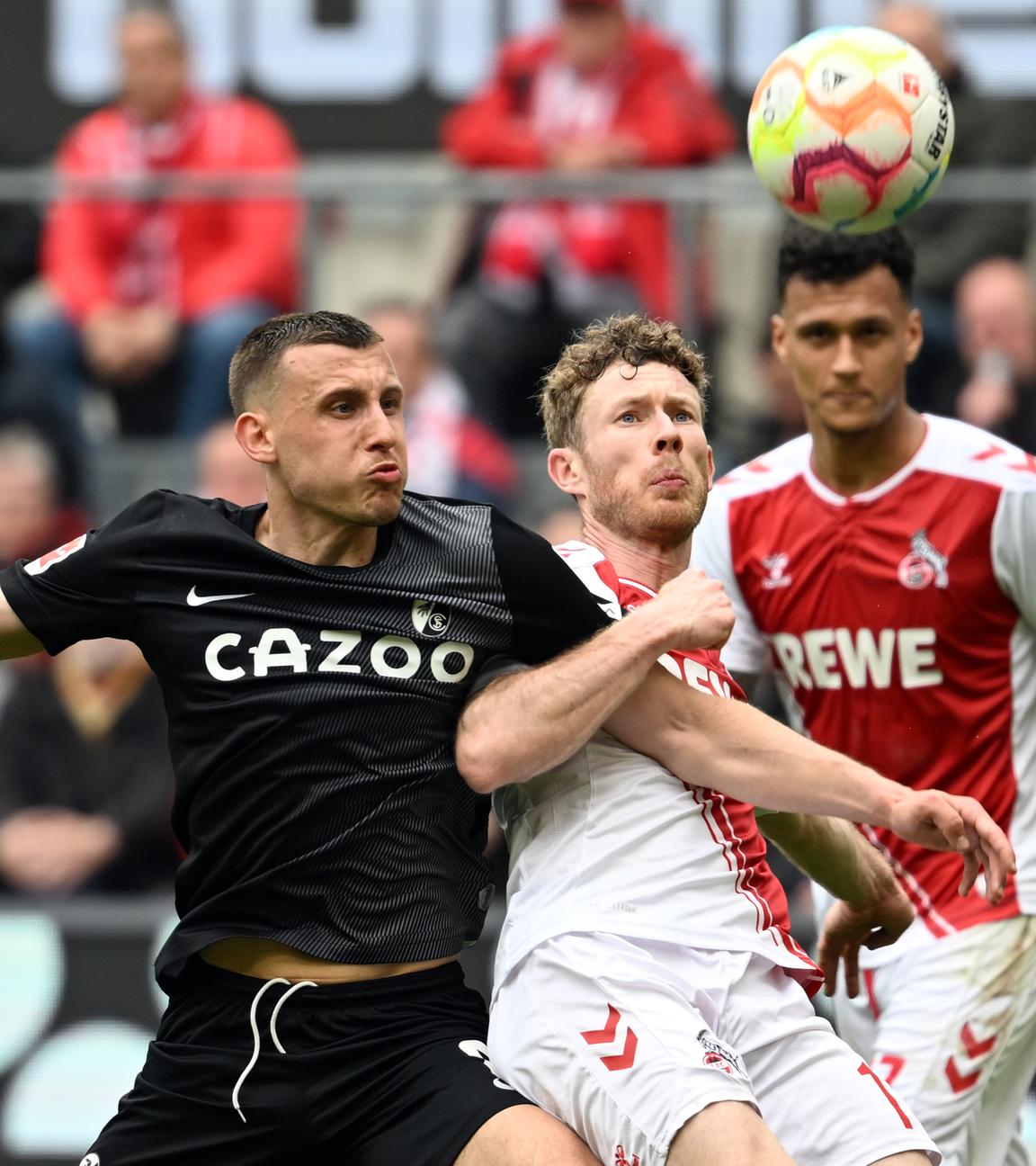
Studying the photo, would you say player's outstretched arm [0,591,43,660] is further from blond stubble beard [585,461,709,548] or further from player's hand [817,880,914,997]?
player's hand [817,880,914,997]

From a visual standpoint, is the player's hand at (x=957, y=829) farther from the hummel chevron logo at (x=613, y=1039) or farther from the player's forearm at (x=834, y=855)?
the hummel chevron logo at (x=613, y=1039)

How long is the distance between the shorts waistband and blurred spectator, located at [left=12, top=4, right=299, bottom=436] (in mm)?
4936

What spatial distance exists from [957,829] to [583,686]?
2.66 feet

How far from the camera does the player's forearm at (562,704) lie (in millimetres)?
4164

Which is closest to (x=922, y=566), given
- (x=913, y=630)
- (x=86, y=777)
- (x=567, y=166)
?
(x=913, y=630)

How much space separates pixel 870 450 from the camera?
5.73 m

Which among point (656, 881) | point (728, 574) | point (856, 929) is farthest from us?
point (728, 574)

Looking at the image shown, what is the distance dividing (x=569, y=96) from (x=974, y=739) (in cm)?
509

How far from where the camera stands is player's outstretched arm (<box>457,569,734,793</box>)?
417cm

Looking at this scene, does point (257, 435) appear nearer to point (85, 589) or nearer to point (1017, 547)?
point (85, 589)

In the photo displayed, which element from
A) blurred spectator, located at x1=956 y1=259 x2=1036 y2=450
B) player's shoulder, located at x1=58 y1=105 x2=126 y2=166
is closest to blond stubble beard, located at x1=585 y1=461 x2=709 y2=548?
blurred spectator, located at x1=956 y1=259 x2=1036 y2=450

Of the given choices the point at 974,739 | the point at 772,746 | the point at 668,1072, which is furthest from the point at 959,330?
the point at 668,1072

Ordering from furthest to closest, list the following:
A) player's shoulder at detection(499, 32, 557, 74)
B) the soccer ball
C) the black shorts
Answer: player's shoulder at detection(499, 32, 557, 74) → the soccer ball → the black shorts

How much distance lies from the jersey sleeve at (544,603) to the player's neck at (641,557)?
9.4 inches
